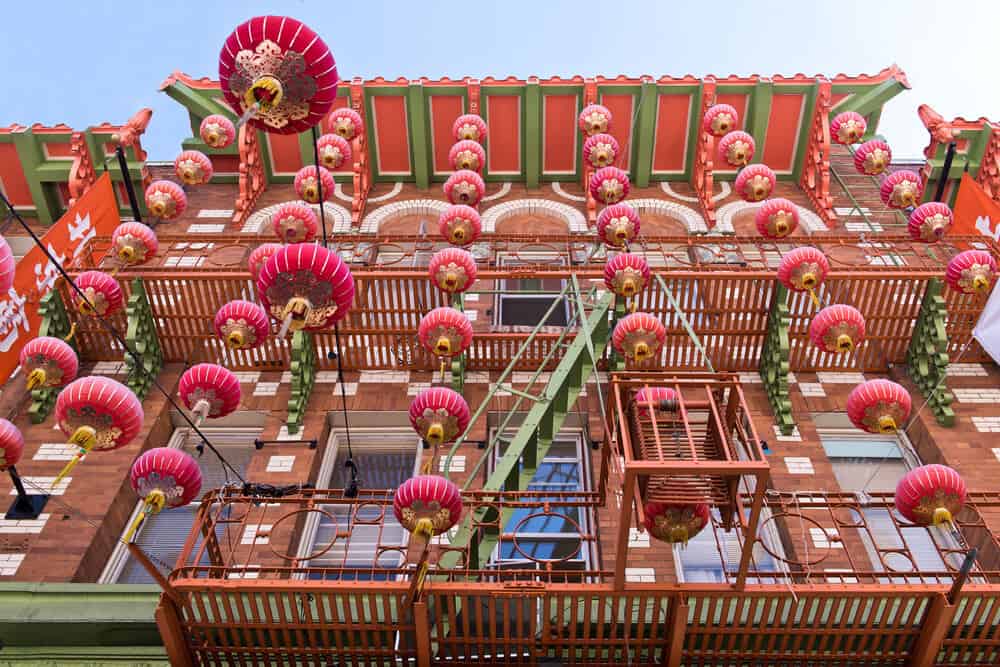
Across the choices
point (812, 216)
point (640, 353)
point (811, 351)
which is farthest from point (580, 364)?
point (812, 216)

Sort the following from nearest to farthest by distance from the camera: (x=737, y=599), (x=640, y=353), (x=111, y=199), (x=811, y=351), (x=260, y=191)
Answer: (x=737, y=599)
(x=640, y=353)
(x=811, y=351)
(x=111, y=199)
(x=260, y=191)

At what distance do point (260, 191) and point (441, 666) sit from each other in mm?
13024

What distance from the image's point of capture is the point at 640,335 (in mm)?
10008

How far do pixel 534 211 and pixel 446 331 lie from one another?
749 centimetres

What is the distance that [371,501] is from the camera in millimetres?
7324

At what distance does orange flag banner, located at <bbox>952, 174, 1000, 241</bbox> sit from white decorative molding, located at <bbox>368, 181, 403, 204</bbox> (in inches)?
440

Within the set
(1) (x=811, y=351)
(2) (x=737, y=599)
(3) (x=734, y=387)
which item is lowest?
(1) (x=811, y=351)

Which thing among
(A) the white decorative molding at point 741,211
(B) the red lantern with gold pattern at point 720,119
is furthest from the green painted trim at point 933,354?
(B) the red lantern with gold pattern at point 720,119

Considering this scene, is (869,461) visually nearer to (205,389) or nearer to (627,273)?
(627,273)

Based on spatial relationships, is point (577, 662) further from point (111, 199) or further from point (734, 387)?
point (111, 199)

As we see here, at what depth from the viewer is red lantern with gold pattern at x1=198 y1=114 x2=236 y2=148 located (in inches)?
600

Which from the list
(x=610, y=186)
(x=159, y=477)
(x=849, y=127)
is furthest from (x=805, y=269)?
(x=159, y=477)

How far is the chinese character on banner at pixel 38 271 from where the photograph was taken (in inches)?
463

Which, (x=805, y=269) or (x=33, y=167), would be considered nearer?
(x=805, y=269)
